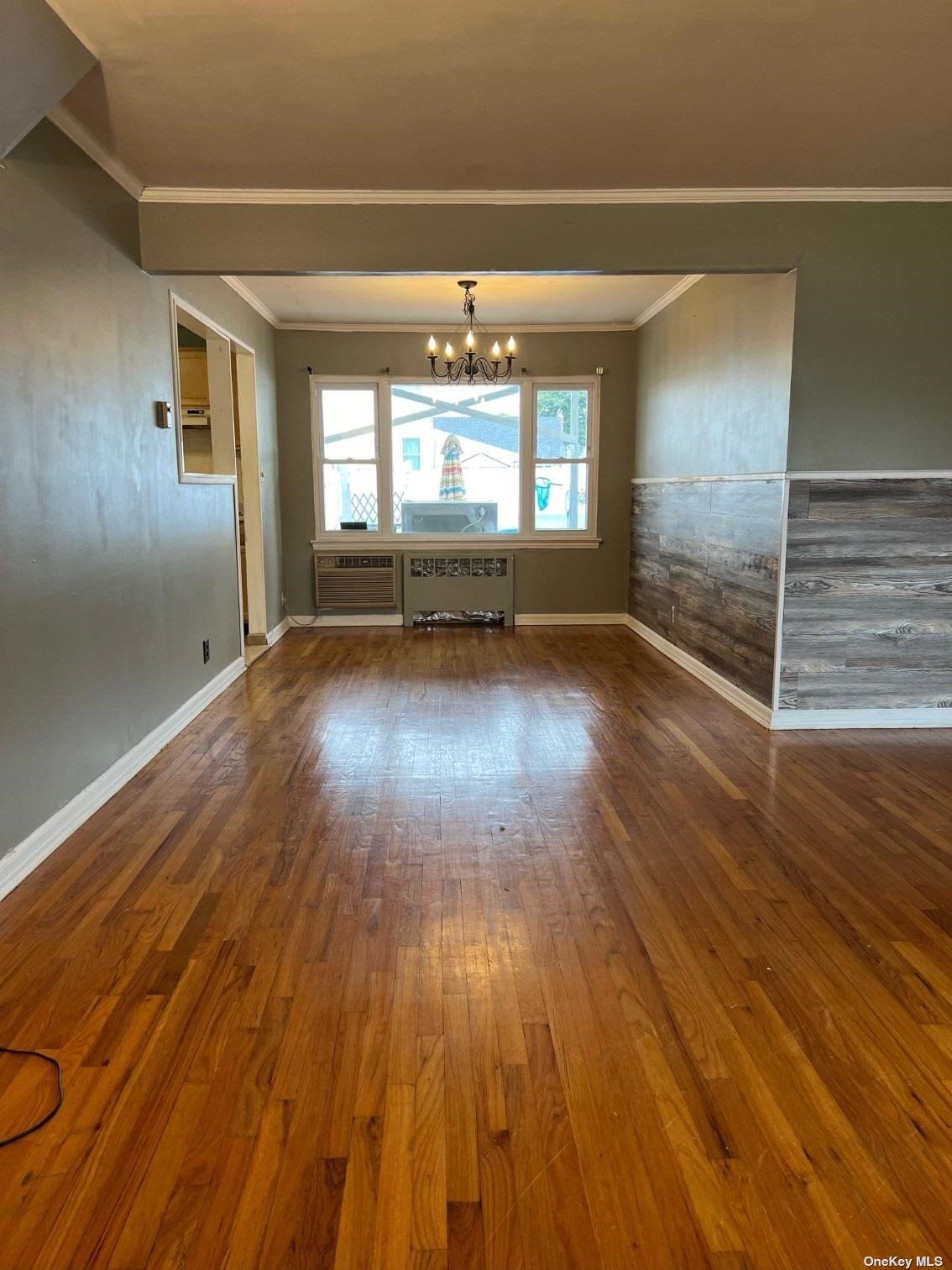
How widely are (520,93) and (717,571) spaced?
2960mm

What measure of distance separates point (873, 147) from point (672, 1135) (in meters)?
3.67

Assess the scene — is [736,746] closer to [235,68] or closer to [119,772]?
[119,772]

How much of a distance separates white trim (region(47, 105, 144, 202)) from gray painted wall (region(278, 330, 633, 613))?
3550 millimetres

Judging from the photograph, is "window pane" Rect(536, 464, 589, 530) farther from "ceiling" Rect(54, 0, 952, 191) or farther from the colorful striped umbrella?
"ceiling" Rect(54, 0, 952, 191)

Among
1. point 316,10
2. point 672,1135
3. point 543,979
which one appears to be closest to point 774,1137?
point 672,1135

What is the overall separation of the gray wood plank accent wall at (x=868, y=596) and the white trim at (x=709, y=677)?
0.20m

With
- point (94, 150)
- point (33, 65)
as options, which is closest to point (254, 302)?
point (94, 150)

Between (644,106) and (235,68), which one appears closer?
(235,68)

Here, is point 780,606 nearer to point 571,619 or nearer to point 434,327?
point 571,619

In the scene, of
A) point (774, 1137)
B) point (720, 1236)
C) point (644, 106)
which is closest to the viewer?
point (720, 1236)

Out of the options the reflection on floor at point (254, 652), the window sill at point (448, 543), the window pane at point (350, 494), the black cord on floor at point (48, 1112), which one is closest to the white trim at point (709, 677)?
the window sill at point (448, 543)

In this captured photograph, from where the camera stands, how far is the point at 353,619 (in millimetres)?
7508

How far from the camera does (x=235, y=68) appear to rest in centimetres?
265

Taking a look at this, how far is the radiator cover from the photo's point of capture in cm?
737
